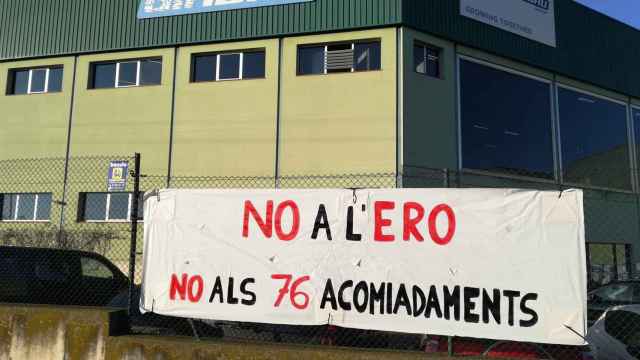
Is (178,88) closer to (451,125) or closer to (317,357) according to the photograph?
(451,125)

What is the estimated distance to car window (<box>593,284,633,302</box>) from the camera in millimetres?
8625

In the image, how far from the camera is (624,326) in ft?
24.2

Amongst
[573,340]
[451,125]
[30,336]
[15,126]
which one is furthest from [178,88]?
[573,340]

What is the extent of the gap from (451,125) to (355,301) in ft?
42.9

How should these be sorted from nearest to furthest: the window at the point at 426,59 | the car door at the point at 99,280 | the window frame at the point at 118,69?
1. the car door at the point at 99,280
2. the window at the point at 426,59
3. the window frame at the point at 118,69

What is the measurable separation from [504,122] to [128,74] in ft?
43.2

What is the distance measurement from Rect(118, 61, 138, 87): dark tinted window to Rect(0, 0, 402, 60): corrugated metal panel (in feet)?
2.24

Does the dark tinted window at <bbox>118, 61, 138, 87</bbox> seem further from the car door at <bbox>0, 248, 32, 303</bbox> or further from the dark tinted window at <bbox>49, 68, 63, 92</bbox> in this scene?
the car door at <bbox>0, 248, 32, 303</bbox>

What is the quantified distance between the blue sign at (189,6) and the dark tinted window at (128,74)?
1688mm

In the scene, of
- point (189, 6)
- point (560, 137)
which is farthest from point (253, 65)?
point (560, 137)

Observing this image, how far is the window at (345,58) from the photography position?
1688 cm

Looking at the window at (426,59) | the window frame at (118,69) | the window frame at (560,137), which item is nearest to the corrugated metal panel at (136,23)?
the window frame at (118,69)

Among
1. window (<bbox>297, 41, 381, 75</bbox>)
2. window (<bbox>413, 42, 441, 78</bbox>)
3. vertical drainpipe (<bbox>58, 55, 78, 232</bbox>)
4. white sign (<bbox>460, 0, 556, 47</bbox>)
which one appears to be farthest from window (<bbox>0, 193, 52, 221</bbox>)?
white sign (<bbox>460, 0, 556, 47</bbox>)

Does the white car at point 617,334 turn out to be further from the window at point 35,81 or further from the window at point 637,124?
the window at point 637,124
